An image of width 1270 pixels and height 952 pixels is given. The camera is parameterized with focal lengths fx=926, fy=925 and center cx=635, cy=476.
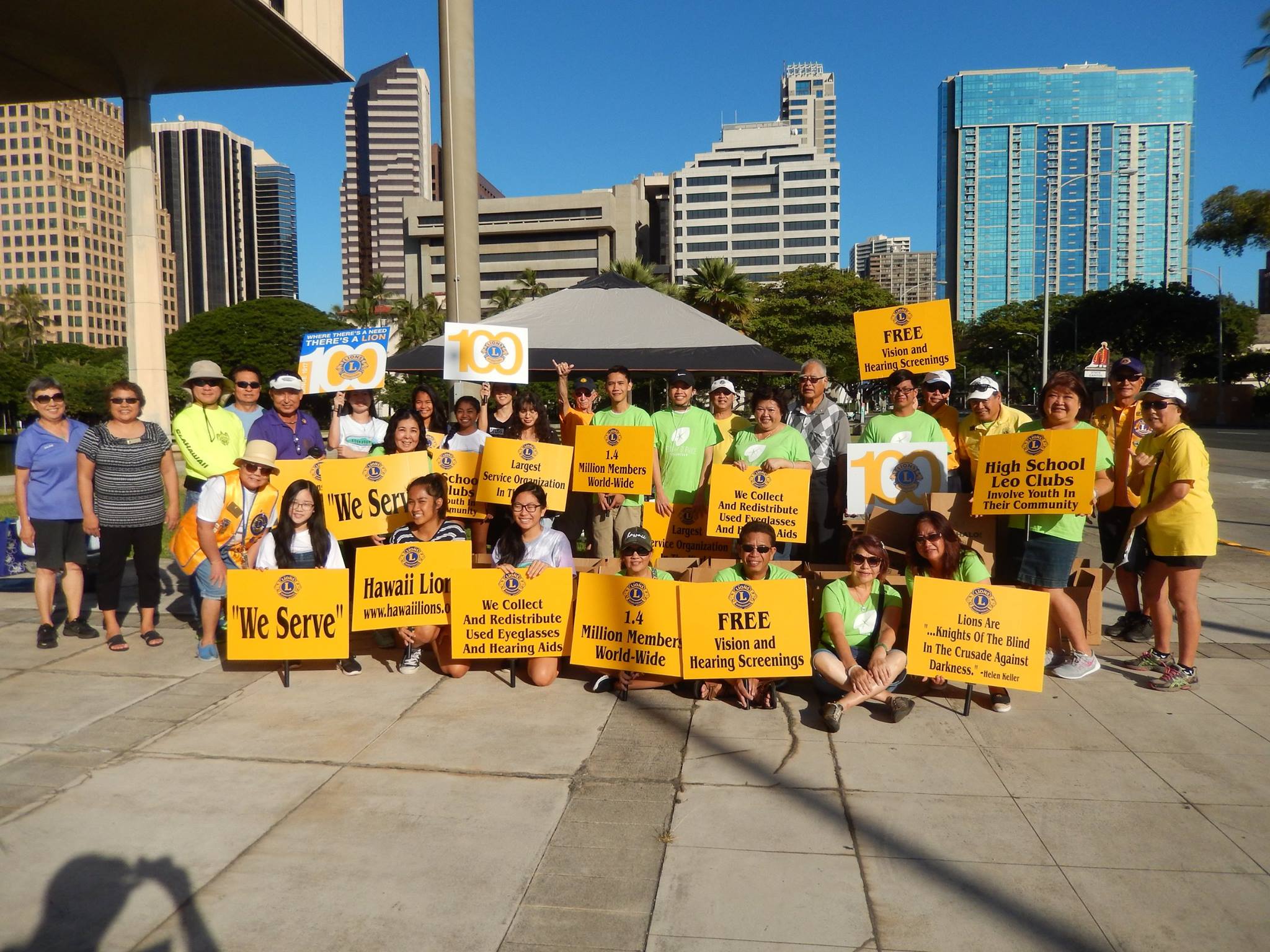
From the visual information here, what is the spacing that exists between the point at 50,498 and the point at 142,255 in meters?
14.4

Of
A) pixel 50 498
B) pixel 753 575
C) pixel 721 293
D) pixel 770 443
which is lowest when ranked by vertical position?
pixel 753 575

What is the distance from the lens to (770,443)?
6.50 m

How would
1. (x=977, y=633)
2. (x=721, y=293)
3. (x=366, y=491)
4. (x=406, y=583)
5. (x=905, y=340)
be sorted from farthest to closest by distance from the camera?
(x=721, y=293) < (x=905, y=340) < (x=366, y=491) < (x=406, y=583) < (x=977, y=633)

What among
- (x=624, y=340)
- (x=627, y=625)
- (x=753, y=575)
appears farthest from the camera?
(x=624, y=340)

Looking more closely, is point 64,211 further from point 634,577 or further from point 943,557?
point 943,557

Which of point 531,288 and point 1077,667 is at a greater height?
point 531,288

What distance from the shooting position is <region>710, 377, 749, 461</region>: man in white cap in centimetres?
674

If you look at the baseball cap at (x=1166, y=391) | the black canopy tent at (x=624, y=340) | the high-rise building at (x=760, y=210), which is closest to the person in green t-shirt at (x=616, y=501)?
the black canopy tent at (x=624, y=340)

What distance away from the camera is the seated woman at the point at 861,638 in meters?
5.19

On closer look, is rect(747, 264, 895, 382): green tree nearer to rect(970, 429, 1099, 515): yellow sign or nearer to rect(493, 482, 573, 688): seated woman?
rect(970, 429, 1099, 515): yellow sign

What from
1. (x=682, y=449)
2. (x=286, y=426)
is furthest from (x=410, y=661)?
(x=682, y=449)

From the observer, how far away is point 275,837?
12.3ft

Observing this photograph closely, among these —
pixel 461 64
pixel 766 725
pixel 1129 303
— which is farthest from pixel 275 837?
pixel 1129 303

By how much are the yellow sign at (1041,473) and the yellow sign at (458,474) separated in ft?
12.0
